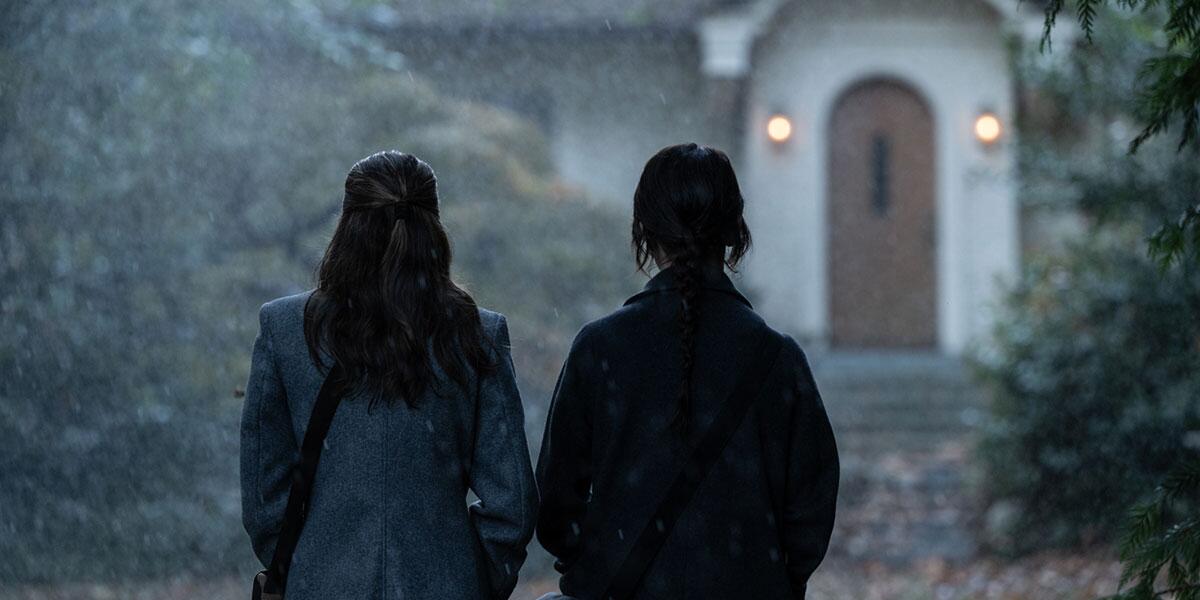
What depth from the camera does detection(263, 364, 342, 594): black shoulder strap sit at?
2.79 meters

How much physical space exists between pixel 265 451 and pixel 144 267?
19.6 ft

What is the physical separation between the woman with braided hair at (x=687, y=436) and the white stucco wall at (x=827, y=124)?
34.3 ft

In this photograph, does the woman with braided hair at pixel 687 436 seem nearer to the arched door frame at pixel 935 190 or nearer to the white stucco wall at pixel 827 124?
the white stucco wall at pixel 827 124

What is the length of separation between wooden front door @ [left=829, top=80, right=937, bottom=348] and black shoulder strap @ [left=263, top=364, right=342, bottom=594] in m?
11.2

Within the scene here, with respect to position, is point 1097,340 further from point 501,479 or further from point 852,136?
point 501,479

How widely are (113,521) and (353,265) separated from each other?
18.5ft

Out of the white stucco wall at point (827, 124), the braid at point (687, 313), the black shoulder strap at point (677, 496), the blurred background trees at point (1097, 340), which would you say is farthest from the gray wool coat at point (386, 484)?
the white stucco wall at point (827, 124)

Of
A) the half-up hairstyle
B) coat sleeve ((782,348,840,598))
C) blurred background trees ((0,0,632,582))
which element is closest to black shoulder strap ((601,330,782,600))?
coat sleeve ((782,348,840,598))

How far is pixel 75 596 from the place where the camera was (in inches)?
289

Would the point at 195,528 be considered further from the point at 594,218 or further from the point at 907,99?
the point at 907,99

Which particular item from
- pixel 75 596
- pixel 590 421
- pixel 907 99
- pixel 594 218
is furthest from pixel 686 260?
pixel 907 99

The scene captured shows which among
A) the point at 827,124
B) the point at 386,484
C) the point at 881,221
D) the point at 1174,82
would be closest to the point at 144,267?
the point at 386,484

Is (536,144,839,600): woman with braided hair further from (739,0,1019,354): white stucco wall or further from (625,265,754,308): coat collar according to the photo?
(739,0,1019,354): white stucco wall

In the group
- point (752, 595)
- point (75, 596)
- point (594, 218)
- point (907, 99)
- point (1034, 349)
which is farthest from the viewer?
point (907, 99)
